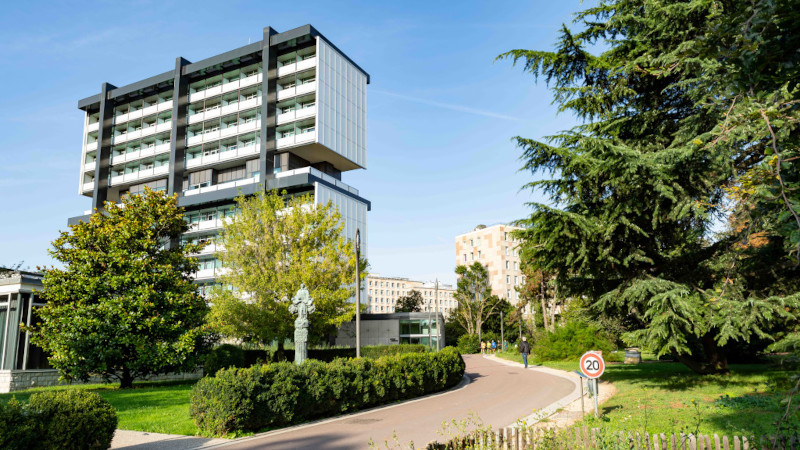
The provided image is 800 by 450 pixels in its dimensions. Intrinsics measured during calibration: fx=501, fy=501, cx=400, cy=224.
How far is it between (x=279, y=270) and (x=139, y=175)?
30909 mm

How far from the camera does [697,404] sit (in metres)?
11.4

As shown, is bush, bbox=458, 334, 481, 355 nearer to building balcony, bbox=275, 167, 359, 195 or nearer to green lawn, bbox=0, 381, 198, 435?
building balcony, bbox=275, 167, 359, 195

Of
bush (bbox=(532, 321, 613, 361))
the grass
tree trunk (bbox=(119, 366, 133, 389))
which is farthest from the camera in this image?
bush (bbox=(532, 321, 613, 361))

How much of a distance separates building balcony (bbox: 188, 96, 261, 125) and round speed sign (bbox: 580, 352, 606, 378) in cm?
4097

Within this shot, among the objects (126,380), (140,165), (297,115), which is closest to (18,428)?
(126,380)

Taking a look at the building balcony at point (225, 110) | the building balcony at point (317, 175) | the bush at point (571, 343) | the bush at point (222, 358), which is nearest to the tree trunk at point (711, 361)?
the bush at point (571, 343)

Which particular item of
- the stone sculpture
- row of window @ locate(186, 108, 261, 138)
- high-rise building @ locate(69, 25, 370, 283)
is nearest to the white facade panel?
high-rise building @ locate(69, 25, 370, 283)

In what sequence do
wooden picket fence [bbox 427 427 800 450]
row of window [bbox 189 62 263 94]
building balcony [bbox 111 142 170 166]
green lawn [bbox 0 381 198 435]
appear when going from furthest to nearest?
building balcony [bbox 111 142 170 166]
row of window [bbox 189 62 263 94]
green lawn [bbox 0 381 198 435]
wooden picket fence [bbox 427 427 800 450]

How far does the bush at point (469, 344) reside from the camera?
55156 mm

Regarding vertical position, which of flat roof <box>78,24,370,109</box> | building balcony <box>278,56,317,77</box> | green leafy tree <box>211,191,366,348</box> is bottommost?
green leafy tree <box>211,191,366,348</box>

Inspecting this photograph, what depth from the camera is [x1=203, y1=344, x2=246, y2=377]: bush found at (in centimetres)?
2457

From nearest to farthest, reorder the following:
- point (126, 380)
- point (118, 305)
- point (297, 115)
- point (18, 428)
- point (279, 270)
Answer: point (18, 428)
point (118, 305)
point (126, 380)
point (279, 270)
point (297, 115)

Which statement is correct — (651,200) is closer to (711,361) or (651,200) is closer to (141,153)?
(711,361)

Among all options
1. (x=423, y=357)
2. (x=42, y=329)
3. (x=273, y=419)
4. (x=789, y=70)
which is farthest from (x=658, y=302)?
(x=42, y=329)
